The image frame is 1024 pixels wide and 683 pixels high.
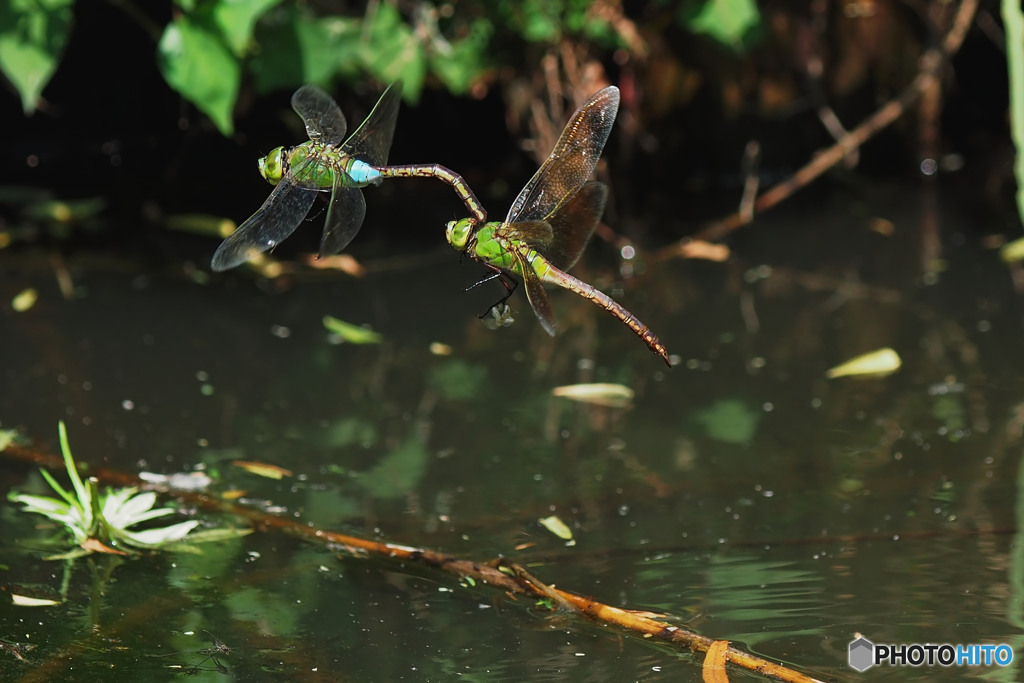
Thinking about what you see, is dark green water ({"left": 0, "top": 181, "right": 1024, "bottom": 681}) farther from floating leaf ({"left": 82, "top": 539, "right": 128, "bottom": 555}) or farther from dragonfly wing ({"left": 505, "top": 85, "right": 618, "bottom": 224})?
dragonfly wing ({"left": 505, "top": 85, "right": 618, "bottom": 224})

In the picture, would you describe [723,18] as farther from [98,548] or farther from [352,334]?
[98,548]

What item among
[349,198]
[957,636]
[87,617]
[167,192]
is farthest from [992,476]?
[167,192]

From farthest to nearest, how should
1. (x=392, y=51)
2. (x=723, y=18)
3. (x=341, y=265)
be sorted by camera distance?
(x=723, y=18), (x=392, y=51), (x=341, y=265)

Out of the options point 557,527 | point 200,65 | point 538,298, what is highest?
point 200,65

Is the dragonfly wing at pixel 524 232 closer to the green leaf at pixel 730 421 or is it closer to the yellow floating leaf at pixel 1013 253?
the green leaf at pixel 730 421

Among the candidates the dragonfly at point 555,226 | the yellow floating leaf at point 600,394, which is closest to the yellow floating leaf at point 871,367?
the yellow floating leaf at point 600,394

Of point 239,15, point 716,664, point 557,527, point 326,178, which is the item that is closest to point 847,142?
point 239,15

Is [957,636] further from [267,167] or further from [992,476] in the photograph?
[267,167]
